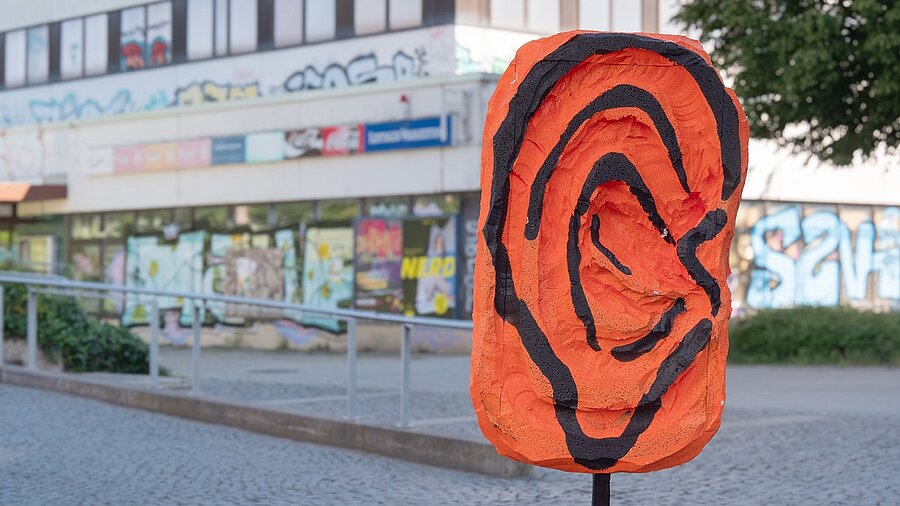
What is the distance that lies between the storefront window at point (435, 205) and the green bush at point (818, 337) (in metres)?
5.52

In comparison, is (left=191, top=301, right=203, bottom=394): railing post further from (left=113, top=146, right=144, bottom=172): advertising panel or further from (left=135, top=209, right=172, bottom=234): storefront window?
(left=113, top=146, right=144, bottom=172): advertising panel

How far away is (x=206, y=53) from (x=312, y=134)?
5.88 metres

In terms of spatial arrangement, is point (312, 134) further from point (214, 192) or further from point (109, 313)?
point (109, 313)

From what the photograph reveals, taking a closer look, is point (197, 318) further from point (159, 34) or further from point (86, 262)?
point (159, 34)

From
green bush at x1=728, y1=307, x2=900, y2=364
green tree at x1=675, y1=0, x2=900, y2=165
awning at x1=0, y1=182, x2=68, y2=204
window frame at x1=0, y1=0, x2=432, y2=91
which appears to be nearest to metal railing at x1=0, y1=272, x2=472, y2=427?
green tree at x1=675, y1=0, x2=900, y2=165

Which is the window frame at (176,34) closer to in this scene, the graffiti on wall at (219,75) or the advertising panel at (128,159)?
the graffiti on wall at (219,75)

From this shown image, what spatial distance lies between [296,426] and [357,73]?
16187mm

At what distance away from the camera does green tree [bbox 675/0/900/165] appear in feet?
56.4

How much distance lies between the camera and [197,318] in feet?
42.6

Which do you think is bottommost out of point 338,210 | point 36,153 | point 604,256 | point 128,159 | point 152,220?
point 604,256

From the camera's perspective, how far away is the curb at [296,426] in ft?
31.6

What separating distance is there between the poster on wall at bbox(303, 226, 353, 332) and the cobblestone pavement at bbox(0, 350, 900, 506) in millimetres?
11299

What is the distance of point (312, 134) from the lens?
25531 millimetres

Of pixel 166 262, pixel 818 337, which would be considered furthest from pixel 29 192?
pixel 818 337
